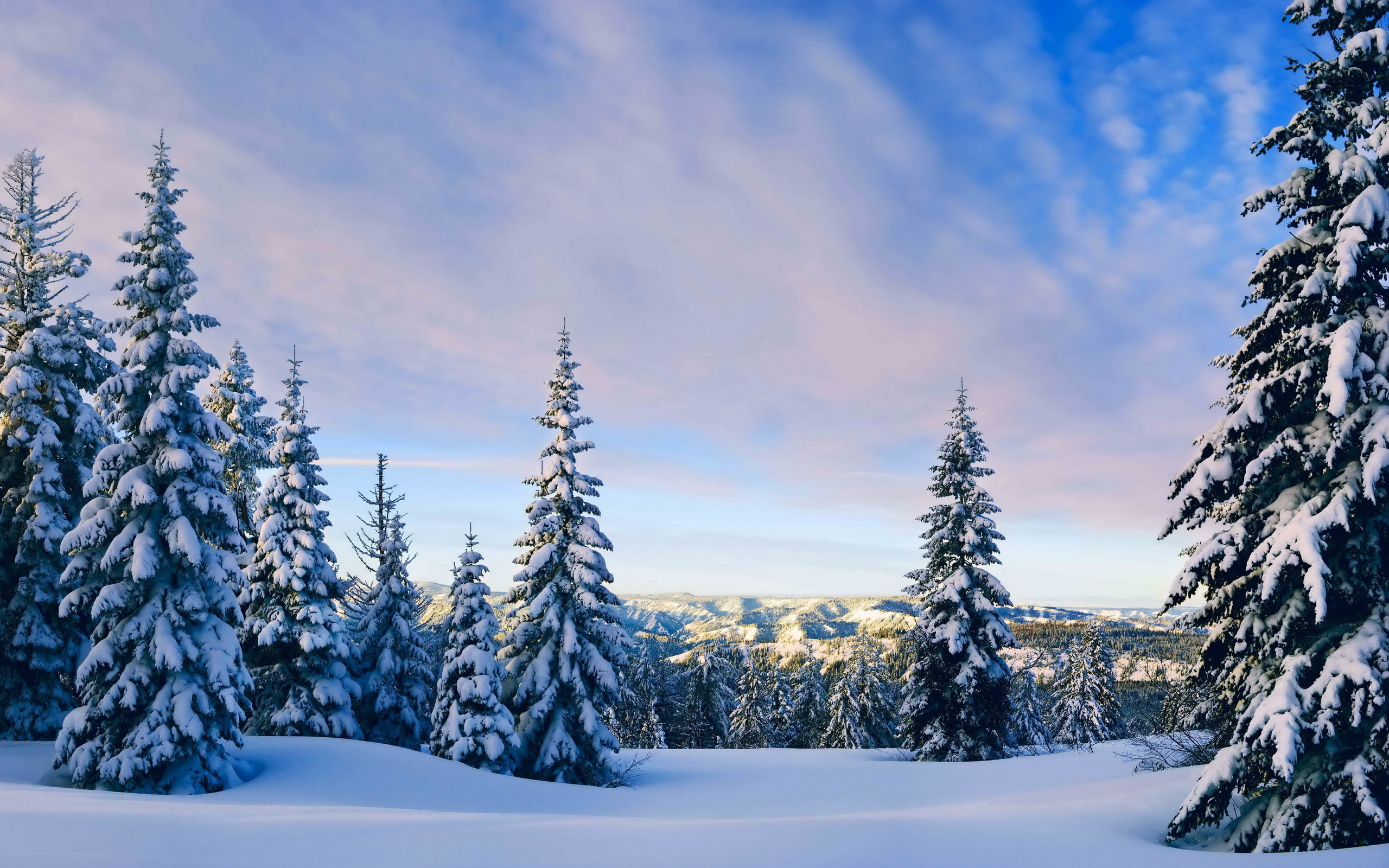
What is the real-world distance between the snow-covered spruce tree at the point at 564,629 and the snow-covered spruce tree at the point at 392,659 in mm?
5870

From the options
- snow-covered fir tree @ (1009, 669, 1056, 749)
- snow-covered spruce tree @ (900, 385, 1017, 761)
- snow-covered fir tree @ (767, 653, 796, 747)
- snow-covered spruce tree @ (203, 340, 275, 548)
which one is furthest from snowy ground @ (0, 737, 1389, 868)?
snow-covered fir tree @ (767, 653, 796, 747)

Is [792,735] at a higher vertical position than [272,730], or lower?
lower

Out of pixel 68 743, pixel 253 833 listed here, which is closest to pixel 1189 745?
pixel 253 833

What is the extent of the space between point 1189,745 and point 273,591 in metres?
28.9

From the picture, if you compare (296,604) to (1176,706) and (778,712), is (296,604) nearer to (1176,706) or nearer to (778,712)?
(1176,706)

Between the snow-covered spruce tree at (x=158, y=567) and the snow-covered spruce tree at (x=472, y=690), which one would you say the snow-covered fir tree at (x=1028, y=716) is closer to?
the snow-covered spruce tree at (x=472, y=690)

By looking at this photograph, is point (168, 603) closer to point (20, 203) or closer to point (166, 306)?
point (166, 306)

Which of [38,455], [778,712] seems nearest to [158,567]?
[38,455]

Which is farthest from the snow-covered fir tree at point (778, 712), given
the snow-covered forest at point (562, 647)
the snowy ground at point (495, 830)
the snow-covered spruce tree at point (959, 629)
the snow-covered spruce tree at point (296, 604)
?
the snowy ground at point (495, 830)

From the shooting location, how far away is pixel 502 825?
9.12m

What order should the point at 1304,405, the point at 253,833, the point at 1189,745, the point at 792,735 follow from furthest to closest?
the point at 792,735, the point at 1189,745, the point at 1304,405, the point at 253,833

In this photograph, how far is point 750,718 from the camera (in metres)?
56.2

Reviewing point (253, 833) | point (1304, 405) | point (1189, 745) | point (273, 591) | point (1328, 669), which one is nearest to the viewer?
point (253, 833)

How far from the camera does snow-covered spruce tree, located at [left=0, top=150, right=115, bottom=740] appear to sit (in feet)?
64.7
